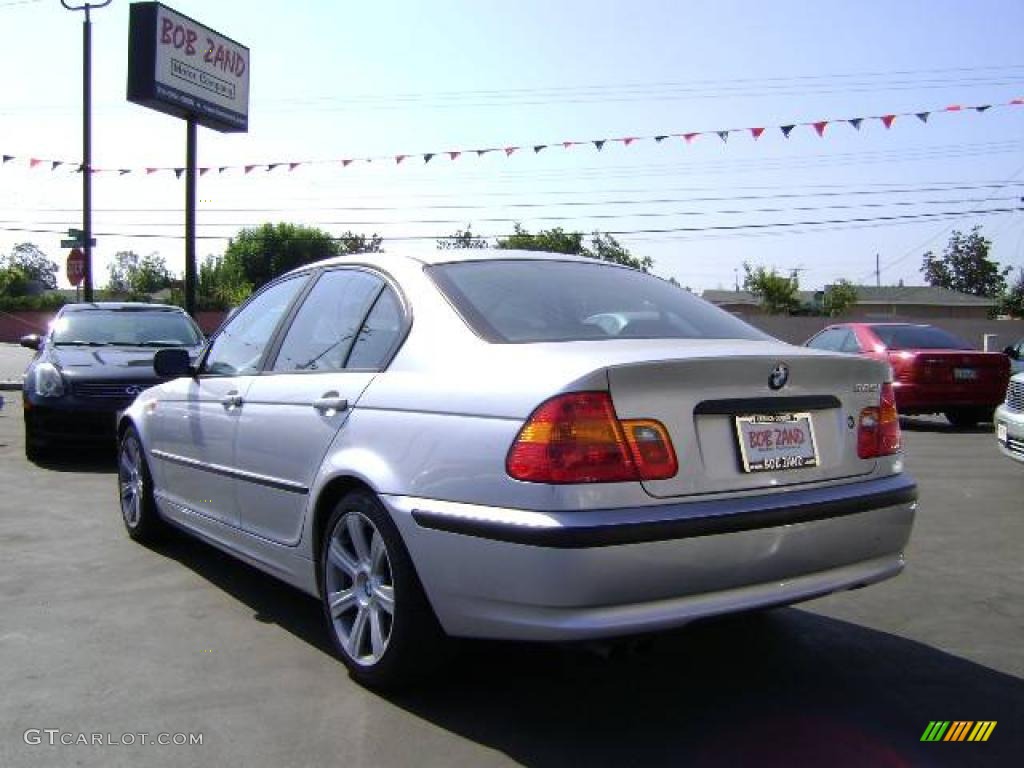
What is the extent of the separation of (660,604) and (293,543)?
162cm

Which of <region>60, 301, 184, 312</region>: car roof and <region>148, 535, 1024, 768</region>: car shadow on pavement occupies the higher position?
<region>60, 301, 184, 312</region>: car roof

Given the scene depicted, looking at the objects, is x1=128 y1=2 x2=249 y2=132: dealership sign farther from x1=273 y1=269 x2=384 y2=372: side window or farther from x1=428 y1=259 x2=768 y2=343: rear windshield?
x1=428 y1=259 x2=768 y2=343: rear windshield

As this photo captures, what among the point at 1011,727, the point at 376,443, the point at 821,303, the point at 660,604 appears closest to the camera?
the point at 660,604

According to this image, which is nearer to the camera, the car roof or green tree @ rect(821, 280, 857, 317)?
the car roof

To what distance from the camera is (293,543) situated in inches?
146

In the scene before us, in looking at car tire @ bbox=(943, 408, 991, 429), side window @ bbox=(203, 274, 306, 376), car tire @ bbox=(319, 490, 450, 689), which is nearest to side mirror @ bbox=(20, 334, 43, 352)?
side window @ bbox=(203, 274, 306, 376)

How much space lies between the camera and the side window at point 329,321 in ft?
12.4

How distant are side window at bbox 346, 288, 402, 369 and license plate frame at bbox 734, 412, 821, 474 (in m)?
1.30

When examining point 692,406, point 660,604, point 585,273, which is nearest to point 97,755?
point 660,604

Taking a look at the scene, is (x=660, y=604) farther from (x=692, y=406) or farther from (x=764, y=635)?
(x=764, y=635)

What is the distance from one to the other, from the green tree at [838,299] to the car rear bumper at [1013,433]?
57068 mm

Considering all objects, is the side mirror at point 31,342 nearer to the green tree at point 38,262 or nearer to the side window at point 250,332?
the side window at point 250,332

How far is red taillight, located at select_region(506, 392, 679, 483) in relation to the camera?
8.84 feet

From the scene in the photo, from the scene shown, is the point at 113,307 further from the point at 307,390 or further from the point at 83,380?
the point at 307,390
